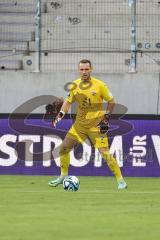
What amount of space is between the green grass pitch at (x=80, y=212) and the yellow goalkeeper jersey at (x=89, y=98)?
125 cm

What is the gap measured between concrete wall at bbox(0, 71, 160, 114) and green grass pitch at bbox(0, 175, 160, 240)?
6170mm

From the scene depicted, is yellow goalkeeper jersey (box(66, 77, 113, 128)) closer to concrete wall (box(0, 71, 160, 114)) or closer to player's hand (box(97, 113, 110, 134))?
player's hand (box(97, 113, 110, 134))

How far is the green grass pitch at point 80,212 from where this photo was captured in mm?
8516

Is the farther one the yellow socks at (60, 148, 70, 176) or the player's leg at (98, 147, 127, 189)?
the yellow socks at (60, 148, 70, 176)

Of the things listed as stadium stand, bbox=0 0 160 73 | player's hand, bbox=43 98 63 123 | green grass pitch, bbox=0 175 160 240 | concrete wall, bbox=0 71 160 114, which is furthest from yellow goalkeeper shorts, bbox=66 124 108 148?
stadium stand, bbox=0 0 160 73

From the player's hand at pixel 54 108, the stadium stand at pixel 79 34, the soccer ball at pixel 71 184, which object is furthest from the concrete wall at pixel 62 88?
the soccer ball at pixel 71 184

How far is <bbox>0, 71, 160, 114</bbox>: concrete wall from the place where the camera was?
21984 millimetres

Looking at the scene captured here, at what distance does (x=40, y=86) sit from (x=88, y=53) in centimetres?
190

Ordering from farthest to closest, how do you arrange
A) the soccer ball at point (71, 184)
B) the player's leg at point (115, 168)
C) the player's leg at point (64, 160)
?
the player's leg at point (64, 160) < the player's leg at point (115, 168) < the soccer ball at point (71, 184)

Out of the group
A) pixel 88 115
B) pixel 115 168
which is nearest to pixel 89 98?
pixel 88 115

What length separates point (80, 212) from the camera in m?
10.5

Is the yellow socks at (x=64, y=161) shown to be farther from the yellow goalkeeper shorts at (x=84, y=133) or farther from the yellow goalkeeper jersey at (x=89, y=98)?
the yellow goalkeeper jersey at (x=89, y=98)

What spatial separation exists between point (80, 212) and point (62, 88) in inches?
468

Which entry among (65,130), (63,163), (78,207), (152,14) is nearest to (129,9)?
(152,14)
